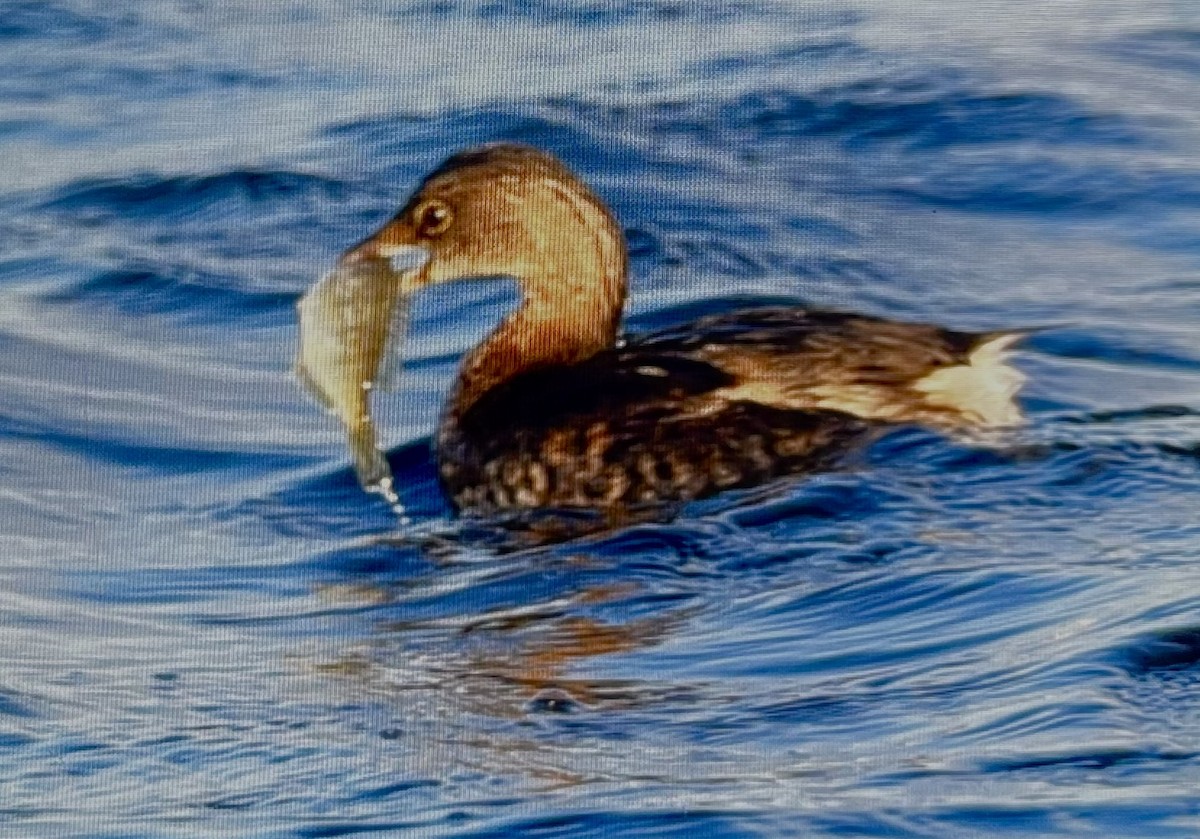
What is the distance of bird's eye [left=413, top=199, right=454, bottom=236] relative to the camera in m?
9.48

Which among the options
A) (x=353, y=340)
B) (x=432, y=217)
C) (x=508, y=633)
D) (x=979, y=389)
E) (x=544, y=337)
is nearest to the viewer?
(x=508, y=633)

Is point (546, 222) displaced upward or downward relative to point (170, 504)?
upward

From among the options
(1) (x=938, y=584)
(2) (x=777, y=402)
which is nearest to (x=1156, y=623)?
(1) (x=938, y=584)

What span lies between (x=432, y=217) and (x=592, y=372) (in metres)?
0.80

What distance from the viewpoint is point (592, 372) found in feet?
29.9

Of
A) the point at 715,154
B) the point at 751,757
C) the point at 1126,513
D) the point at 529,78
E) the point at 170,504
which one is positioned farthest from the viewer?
the point at 529,78

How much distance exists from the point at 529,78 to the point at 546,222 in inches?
224

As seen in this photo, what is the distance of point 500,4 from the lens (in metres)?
16.0

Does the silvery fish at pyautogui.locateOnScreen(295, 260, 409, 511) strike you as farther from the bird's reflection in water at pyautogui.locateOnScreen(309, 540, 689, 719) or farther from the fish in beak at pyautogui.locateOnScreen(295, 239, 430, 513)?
the bird's reflection in water at pyautogui.locateOnScreen(309, 540, 689, 719)

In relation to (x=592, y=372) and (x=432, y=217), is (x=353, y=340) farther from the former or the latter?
(x=432, y=217)

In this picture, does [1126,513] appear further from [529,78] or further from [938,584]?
[529,78]

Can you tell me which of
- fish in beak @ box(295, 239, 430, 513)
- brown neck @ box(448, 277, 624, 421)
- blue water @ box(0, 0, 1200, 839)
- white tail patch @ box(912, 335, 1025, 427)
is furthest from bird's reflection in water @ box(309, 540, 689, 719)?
white tail patch @ box(912, 335, 1025, 427)

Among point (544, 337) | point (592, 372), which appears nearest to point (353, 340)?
point (592, 372)

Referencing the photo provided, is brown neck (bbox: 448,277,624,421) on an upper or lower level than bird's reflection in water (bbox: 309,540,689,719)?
upper
